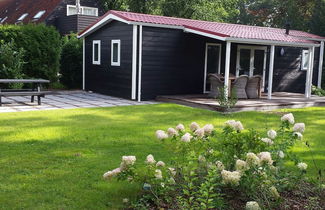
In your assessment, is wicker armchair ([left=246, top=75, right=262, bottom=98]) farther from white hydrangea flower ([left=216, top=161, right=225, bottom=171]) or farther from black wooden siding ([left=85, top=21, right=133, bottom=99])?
white hydrangea flower ([left=216, top=161, right=225, bottom=171])

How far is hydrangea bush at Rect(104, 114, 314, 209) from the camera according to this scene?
11.0 feet

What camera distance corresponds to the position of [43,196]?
153 inches

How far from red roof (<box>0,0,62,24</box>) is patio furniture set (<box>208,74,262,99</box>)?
51.1 feet

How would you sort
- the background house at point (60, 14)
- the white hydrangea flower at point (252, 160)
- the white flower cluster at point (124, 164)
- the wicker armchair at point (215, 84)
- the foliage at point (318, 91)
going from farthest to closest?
the background house at point (60, 14), the foliage at point (318, 91), the wicker armchair at point (215, 84), the white flower cluster at point (124, 164), the white hydrangea flower at point (252, 160)

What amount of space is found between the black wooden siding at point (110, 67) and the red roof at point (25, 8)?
1077 cm

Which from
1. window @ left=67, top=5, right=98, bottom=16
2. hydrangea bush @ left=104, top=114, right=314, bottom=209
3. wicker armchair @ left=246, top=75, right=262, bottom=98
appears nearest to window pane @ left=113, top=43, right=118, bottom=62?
wicker armchair @ left=246, top=75, right=262, bottom=98

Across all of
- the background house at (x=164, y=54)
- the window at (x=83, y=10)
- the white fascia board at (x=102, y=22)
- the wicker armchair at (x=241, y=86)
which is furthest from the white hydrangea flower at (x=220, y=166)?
the window at (x=83, y=10)

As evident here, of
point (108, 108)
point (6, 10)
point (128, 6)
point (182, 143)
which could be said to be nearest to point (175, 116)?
point (108, 108)

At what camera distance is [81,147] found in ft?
19.7

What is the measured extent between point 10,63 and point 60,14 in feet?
37.8

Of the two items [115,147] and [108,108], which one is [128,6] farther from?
[115,147]

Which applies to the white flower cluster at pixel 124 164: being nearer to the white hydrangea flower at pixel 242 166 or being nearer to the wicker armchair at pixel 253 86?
the white hydrangea flower at pixel 242 166

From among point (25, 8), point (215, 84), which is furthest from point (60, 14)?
point (215, 84)

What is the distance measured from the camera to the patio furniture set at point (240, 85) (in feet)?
41.7
